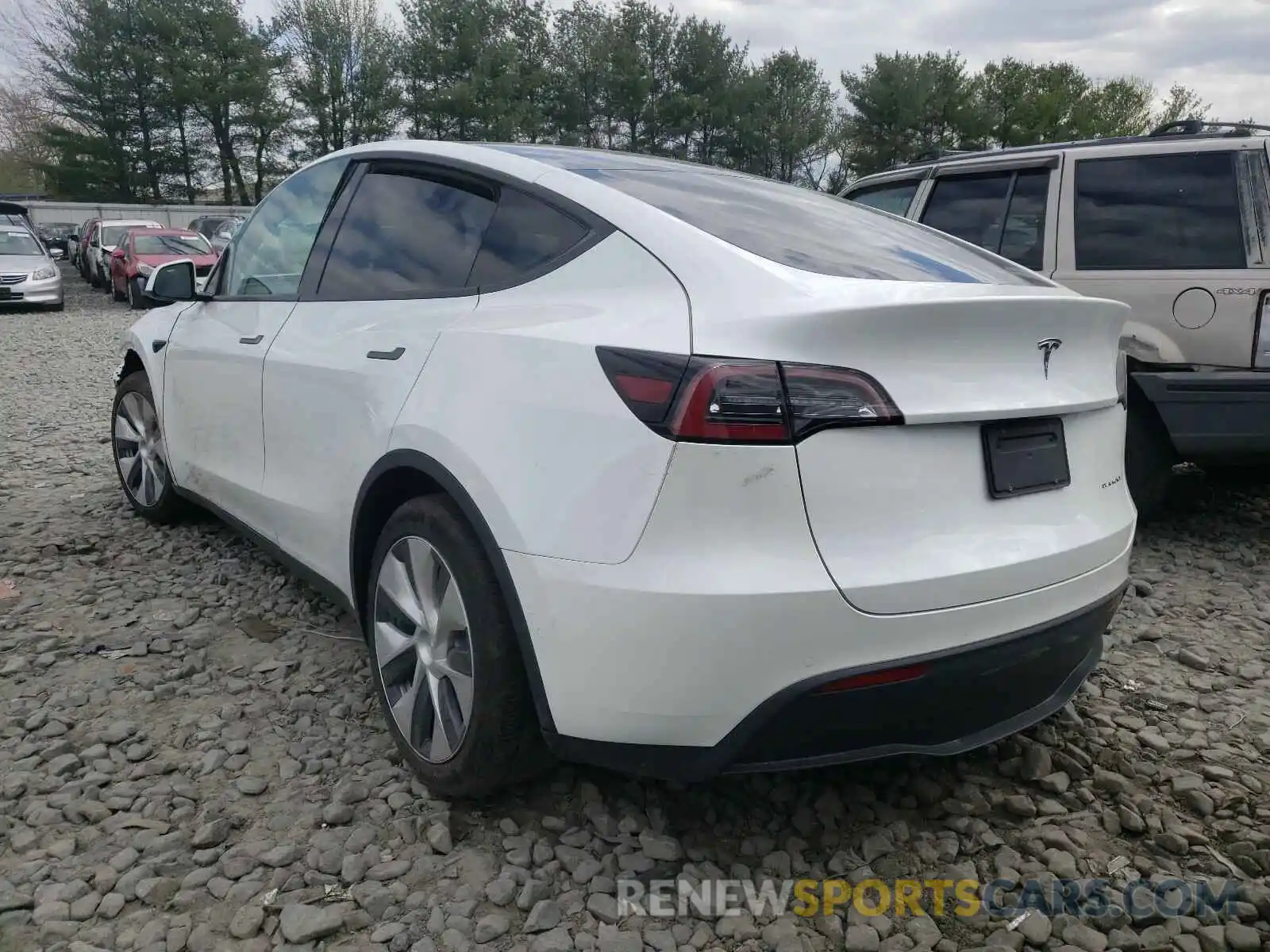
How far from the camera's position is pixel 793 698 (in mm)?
1779

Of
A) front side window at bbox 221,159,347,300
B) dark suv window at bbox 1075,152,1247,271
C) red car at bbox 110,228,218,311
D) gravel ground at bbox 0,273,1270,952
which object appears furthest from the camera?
red car at bbox 110,228,218,311

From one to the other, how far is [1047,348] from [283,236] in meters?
2.64

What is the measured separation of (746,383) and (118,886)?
1.74 m

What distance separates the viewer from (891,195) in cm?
576

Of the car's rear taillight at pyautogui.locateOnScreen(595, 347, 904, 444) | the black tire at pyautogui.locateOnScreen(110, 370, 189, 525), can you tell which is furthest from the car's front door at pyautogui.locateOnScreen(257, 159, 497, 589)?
the black tire at pyautogui.locateOnScreen(110, 370, 189, 525)

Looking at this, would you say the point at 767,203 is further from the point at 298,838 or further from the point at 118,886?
the point at 118,886

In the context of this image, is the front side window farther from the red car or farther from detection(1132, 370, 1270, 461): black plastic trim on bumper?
the red car

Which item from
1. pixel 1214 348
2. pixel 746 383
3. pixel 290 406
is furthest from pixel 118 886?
pixel 1214 348

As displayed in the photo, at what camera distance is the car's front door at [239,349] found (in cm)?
323

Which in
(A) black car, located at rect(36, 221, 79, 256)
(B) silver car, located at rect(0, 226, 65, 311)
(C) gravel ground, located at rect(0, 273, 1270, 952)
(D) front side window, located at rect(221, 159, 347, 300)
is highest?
(A) black car, located at rect(36, 221, 79, 256)

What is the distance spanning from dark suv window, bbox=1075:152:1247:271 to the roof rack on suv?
259 millimetres

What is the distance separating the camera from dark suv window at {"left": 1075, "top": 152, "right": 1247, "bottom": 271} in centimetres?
415

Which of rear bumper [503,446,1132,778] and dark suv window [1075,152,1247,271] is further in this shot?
dark suv window [1075,152,1247,271]

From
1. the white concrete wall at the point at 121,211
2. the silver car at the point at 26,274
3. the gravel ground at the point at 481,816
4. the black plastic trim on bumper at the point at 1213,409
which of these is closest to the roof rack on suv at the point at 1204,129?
the black plastic trim on bumper at the point at 1213,409
